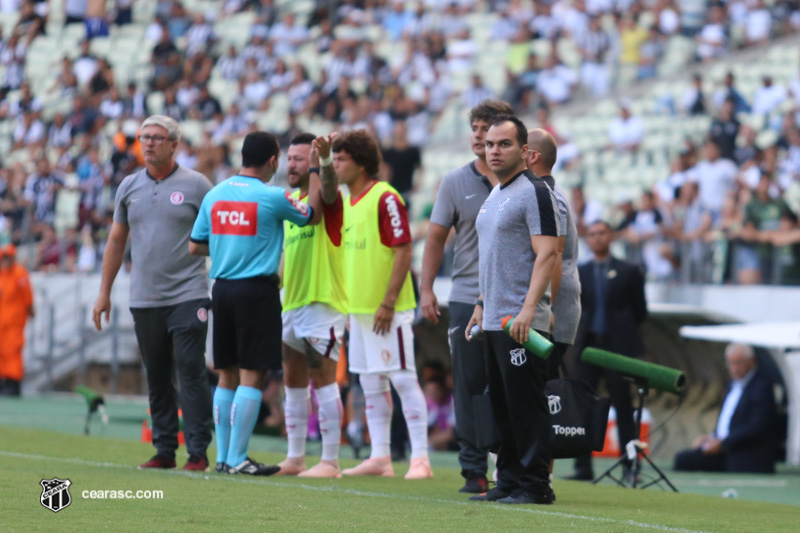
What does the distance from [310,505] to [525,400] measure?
116cm

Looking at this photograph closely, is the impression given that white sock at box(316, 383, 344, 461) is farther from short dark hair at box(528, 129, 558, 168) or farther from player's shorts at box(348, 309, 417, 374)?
short dark hair at box(528, 129, 558, 168)

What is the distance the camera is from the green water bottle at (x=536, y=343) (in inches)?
256

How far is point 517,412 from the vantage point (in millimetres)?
6801

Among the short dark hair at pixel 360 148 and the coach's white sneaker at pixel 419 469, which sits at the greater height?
the short dark hair at pixel 360 148

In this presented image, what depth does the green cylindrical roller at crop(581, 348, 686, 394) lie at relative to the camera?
9.04m

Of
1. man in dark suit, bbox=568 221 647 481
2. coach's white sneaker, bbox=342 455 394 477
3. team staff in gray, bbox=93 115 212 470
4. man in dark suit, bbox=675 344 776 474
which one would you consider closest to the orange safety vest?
man in dark suit, bbox=675 344 776 474

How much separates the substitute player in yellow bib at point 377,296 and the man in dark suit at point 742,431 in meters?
4.49

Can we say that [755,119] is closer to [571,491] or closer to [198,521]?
[571,491]

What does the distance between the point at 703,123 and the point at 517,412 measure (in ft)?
42.6

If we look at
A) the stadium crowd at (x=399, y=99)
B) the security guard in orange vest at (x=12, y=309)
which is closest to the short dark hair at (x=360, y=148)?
the stadium crowd at (x=399, y=99)

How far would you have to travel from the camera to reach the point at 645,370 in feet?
30.2

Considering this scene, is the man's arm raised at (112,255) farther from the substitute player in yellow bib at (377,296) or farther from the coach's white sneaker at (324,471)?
the coach's white sneaker at (324,471)

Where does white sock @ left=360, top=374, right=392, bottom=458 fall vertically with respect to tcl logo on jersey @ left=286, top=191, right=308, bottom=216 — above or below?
below

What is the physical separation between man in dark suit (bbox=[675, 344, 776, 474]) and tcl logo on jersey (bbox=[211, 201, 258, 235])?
5902 millimetres
